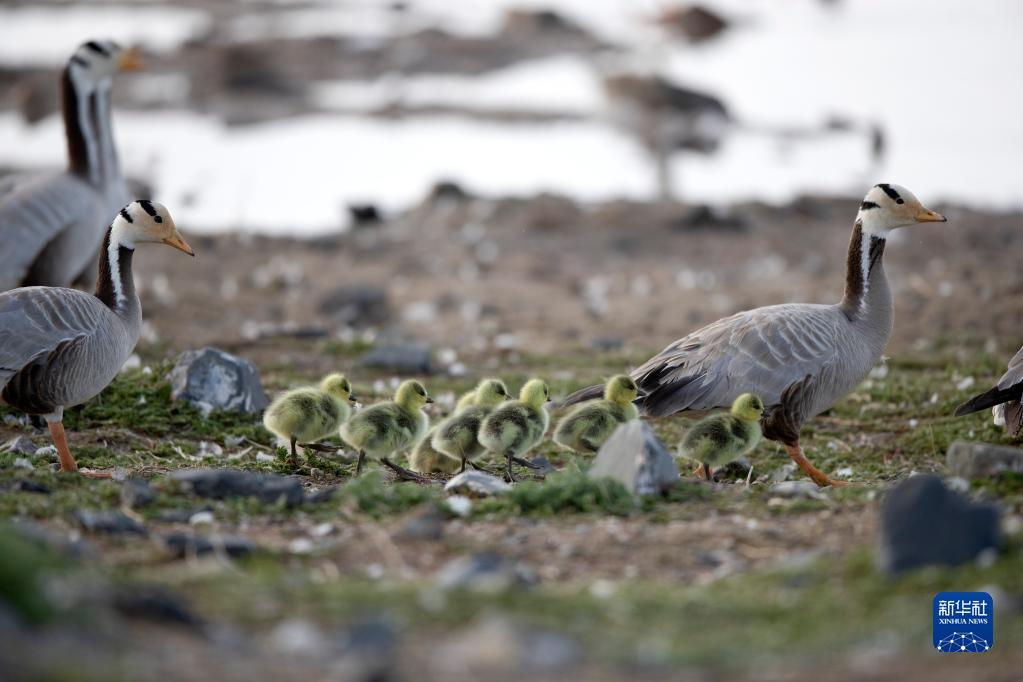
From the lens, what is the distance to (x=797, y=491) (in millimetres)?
6879

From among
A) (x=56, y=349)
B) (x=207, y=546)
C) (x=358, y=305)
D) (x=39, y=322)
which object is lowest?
(x=207, y=546)

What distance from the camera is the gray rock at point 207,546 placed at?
18.1 feet

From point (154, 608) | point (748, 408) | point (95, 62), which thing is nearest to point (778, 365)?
point (748, 408)

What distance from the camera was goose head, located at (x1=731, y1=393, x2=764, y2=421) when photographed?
7664 mm

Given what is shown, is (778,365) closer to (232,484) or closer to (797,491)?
(797,491)

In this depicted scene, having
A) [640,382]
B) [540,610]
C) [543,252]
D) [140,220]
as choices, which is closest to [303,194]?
[543,252]

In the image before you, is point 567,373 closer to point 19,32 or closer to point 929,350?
point 929,350

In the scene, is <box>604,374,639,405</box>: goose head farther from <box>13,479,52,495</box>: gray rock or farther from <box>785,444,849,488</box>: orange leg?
<box>13,479,52,495</box>: gray rock

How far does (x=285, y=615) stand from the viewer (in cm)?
478

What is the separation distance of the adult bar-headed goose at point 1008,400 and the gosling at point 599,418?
2.15 m

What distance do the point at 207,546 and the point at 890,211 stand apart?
5587mm

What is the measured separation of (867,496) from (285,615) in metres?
3.35

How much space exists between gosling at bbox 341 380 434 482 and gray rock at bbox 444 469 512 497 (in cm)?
69

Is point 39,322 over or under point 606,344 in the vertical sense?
over
